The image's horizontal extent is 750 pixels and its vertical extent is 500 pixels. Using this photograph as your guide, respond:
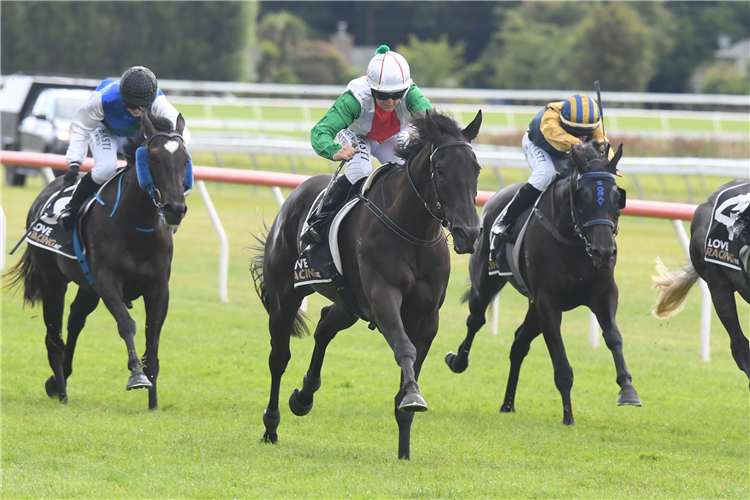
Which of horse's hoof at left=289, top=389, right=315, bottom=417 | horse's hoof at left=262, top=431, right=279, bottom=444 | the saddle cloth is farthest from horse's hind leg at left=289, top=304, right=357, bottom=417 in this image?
the saddle cloth

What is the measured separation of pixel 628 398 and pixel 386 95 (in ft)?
6.91

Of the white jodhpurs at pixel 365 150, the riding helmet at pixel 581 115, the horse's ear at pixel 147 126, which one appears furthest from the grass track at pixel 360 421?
the riding helmet at pixel 581 115

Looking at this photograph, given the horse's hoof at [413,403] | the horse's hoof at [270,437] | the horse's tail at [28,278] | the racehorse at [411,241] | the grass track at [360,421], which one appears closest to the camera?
the horse's hoof at [413,403]

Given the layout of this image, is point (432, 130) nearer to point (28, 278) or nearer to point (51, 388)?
point (51, 388)

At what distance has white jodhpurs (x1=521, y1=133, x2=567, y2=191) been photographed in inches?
265

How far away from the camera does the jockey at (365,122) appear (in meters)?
5.29

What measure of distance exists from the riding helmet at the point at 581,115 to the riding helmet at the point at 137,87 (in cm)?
269

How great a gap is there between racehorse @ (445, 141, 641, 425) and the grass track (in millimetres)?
360

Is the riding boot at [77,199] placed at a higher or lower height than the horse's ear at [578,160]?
lower

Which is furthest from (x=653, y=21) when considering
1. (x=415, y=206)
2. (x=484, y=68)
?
(x=415, y=206)

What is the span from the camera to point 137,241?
6309 mm

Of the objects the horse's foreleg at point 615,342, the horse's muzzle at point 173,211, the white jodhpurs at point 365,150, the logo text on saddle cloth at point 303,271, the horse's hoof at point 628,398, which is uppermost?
the white jodhpurs at point 365,150

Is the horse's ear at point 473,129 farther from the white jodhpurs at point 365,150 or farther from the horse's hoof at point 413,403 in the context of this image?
the horse's hoof at point 413,403

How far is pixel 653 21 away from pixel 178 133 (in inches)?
1941
